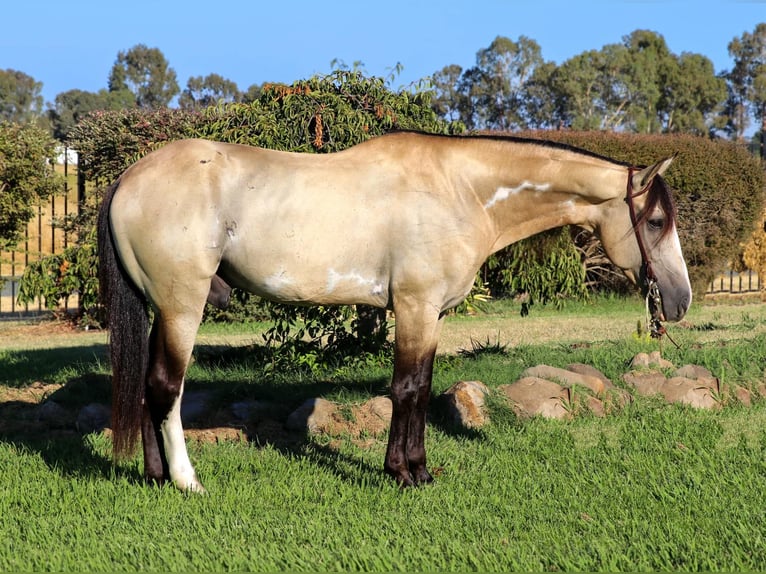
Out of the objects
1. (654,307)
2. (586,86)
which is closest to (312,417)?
(654,307)

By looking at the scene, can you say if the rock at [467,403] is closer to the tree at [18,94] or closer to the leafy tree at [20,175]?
the leafy tree at [20,175]

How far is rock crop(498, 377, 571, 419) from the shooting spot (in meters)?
6.79

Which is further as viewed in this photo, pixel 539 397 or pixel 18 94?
pixel 18 94

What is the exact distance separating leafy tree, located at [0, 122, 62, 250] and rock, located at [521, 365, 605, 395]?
8.46 m

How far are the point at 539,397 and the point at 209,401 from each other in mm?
2570

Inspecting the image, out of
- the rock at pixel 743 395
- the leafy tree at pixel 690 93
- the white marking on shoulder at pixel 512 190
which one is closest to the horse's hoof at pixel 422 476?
the white marking on shoulder at pixel 512 190

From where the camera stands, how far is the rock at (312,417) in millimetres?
6398

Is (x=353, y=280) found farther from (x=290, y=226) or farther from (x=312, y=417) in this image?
(x=312, y=417)

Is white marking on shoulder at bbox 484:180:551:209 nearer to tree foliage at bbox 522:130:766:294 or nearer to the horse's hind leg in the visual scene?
the horse's hind leg

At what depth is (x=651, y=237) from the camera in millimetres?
5113

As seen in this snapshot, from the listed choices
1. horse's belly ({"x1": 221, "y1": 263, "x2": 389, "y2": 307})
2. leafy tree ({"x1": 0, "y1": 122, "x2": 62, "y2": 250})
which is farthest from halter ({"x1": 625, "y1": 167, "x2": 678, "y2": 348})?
leafy tree ({"x1": 0, "y1": 122, "x2": 62, "y2": 250})

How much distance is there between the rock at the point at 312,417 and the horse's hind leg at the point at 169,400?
4.78ft

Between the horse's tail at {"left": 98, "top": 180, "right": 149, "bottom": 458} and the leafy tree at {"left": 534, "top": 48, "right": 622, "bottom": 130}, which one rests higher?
the leafy tree at {"left": 534, "top": 48, "right": 622, "bottom": 130}

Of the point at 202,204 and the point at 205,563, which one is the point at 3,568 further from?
the point at 202,204
